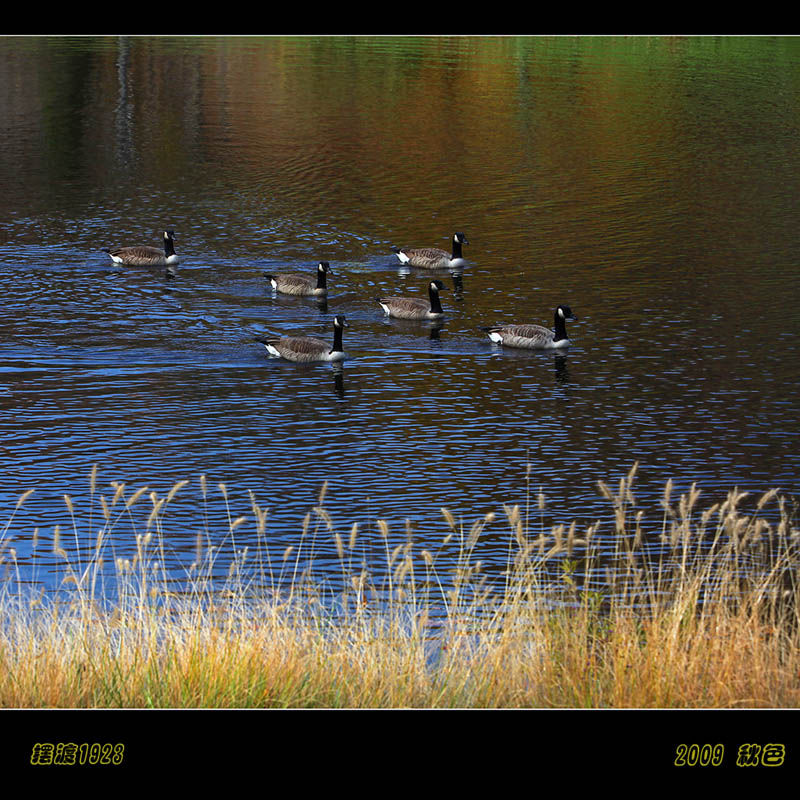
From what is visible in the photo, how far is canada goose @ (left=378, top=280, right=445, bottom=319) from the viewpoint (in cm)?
3200

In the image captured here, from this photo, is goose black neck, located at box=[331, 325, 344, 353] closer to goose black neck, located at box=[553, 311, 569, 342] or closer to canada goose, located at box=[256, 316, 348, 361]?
canada goose, located at box=[256, 316, 348, 361]

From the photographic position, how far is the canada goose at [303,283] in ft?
111

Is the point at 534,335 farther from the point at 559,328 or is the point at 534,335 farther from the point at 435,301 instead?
the point at 435,301

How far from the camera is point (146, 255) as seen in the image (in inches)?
1432

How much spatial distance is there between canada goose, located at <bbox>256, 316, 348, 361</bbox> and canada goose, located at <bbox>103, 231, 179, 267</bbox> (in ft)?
28.0

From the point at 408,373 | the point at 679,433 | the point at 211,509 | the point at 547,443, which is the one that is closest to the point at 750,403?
the point at 679,433

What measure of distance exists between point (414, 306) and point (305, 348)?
13.8 ft

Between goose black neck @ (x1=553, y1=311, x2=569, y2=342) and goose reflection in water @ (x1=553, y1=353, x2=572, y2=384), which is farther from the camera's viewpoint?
goose black neck @ (x1=553, y1=311, x2=569, y2=342)

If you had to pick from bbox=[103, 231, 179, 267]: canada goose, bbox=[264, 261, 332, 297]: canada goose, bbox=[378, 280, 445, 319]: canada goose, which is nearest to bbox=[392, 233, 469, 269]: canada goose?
bbox=[264, 261, 332, 297]: canada goose

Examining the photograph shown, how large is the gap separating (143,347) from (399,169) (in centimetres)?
2390

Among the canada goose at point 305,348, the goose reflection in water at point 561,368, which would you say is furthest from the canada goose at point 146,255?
the goose reflection in water at point 561,368

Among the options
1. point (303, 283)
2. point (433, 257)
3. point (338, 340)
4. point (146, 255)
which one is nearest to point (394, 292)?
point (303, 283)

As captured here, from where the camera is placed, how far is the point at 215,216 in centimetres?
4350

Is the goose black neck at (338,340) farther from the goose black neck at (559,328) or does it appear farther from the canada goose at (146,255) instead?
the canada goose at (146,255)
